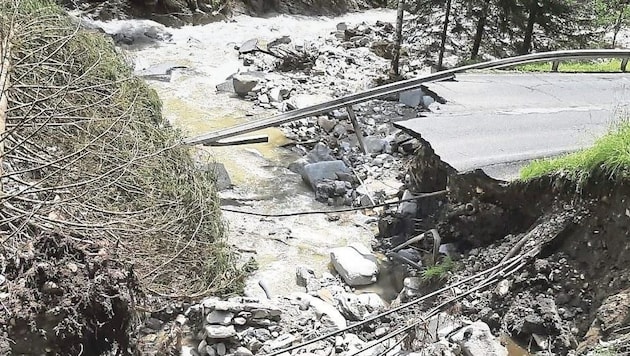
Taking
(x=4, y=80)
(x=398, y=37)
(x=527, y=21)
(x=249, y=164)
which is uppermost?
(x=4, y=80)

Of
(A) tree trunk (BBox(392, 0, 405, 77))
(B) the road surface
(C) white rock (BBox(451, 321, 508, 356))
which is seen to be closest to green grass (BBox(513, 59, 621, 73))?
(B) the road surface

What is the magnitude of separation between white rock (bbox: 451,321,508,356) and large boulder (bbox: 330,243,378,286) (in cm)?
240

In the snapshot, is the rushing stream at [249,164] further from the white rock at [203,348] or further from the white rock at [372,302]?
the white rock at [203,348]

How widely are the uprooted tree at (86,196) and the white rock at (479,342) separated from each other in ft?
8.16

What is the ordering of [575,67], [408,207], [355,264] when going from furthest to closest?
[575,67], [408,207], [355,264]

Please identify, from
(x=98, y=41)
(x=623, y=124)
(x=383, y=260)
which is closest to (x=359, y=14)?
(x=98, y=41)

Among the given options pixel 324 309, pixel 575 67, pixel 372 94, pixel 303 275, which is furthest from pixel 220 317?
pixel 575 67

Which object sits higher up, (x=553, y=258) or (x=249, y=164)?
(x=553, y=258)

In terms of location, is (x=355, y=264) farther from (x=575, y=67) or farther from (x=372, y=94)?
(x=575, y=67)

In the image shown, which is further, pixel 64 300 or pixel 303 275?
pixel 303 275

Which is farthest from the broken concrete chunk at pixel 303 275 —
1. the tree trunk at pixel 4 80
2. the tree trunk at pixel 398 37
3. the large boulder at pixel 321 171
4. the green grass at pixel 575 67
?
the tree trunk at pixel 398 37

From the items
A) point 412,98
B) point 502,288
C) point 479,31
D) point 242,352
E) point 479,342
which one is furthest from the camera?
point 479,31

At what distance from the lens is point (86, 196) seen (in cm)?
535

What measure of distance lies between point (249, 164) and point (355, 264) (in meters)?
3.71
